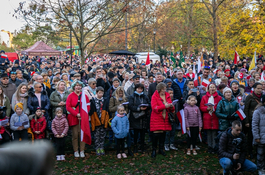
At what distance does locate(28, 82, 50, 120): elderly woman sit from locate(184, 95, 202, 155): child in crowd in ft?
12.9

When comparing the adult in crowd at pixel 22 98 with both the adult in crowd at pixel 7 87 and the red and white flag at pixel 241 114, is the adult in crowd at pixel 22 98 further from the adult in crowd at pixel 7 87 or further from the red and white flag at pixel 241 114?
the red and white flag at pixel 241 114

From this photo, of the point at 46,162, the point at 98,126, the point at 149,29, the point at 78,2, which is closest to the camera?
the point at 46,162

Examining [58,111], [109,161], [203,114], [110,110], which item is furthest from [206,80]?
[58,111]

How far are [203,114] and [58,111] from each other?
4.11m

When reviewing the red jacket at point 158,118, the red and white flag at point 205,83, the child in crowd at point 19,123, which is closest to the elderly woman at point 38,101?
the child in crowd at point 19,123

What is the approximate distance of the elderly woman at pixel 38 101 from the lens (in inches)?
288

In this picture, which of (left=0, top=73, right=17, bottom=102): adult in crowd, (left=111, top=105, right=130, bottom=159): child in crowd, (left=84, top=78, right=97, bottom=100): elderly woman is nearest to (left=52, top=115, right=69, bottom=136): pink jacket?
(left=84, top=78, right=97, bottom=100): elderly woman

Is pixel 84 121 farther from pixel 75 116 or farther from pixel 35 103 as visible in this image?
pixel 35 103

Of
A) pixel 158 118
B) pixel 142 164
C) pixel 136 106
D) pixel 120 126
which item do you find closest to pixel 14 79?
pixel 120 126

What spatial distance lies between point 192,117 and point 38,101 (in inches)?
172

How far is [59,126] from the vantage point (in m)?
7.10

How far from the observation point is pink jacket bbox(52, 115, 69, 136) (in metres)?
7.07

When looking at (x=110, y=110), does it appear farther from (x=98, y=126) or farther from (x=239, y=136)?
(x=239, y=136)

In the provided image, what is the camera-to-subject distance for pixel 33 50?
1059 inches
